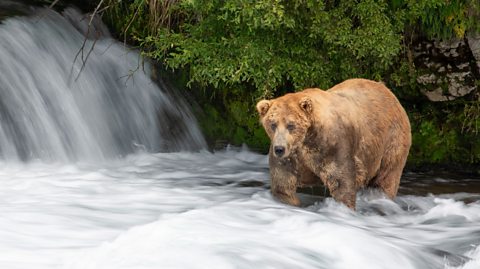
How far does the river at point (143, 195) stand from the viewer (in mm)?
4145

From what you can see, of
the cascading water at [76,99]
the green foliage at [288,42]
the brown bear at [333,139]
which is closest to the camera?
the brown bear at [333,139]

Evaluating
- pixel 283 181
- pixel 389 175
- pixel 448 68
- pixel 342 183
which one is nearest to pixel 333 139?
pixel 342 183

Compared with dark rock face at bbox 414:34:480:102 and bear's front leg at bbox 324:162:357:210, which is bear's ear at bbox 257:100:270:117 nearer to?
bear's front leg at bbox 324:162:357:210

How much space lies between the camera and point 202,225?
15.3 ft

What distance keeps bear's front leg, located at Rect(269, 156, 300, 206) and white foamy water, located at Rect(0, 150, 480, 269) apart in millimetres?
73

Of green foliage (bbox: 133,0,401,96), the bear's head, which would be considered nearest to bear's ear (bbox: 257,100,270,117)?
the bear's head

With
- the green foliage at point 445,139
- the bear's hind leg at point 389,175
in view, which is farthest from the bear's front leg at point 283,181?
the green foliage at point 445,139

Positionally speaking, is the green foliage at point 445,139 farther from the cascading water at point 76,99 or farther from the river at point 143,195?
the cascading water at point 76,99

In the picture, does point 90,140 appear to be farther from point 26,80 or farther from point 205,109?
point 205,109

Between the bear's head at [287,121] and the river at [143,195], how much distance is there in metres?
0.49

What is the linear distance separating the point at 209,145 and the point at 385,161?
2545 mm

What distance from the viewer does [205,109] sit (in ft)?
27.4

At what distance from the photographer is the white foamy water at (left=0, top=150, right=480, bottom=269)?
3996 mm

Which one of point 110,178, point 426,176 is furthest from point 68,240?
point 426,176
